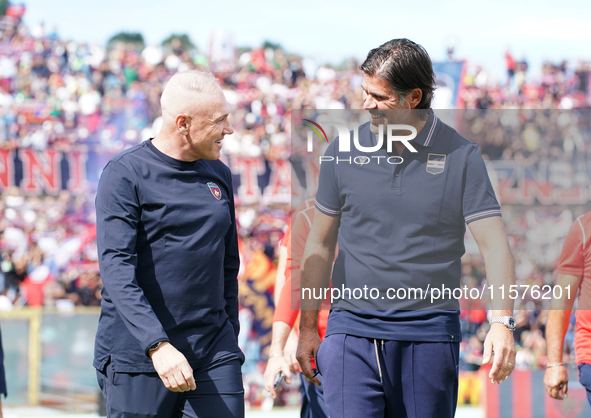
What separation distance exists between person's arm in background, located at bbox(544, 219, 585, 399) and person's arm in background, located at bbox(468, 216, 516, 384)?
1.14 m

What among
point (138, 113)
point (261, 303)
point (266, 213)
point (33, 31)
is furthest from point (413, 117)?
point (33, 31)

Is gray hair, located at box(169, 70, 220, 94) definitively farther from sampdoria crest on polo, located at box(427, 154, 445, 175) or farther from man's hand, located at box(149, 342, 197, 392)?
man's hand, located at box(149, 342, 197, 392)

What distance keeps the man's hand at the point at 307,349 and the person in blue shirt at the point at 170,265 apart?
0.85ft

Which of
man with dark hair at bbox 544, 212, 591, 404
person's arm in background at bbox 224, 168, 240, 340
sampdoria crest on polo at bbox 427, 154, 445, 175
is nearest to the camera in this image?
sampdoria crest on polo at bbox 427, 154, 445, 175

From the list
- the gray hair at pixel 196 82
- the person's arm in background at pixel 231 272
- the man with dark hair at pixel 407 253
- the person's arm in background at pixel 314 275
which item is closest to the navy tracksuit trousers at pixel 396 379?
the man with dark hair at pixel 407 253

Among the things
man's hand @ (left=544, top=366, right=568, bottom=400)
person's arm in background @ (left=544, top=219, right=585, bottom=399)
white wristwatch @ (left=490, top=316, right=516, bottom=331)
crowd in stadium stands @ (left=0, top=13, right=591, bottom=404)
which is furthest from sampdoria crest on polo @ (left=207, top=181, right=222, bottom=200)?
crowd in stadium stands @ (left=0, top=13, right=591, bottom=404)

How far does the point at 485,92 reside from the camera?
1775 centimetres

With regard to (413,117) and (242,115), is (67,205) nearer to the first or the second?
(242,115)

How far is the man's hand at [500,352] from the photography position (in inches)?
92.9

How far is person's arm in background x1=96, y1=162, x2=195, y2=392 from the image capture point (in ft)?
7.63

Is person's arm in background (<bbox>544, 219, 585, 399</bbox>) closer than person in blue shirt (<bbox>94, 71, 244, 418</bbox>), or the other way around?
person in blue shirt (<bbox>94, 71, 244, 418</bbox>)

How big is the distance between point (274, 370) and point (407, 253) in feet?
3.72

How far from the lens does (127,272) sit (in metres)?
2.41

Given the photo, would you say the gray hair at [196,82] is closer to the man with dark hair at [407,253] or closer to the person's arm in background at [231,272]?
the person's arm in background at [231,272]
